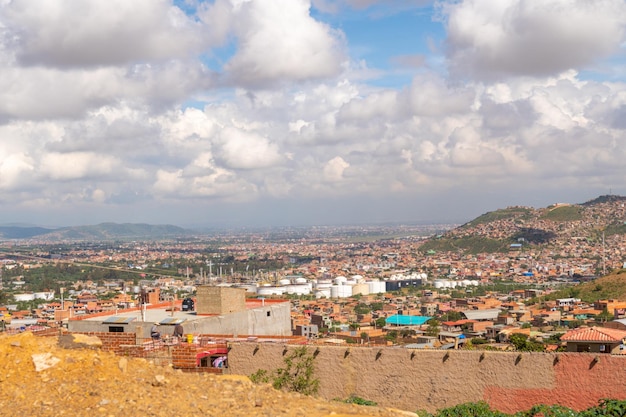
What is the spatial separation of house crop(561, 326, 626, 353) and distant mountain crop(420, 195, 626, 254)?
13900cm

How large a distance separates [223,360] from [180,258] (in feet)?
535

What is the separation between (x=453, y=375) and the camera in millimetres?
13406

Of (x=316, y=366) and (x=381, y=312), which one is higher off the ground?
(x=316, y=366)

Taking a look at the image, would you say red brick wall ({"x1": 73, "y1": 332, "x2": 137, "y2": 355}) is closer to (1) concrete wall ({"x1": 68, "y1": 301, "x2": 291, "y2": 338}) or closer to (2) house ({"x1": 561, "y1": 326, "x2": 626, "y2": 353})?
(1) concrete wall ({"x1": 68, "y1": 301, "x2": 291, "y2": 338})

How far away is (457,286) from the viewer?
10131cm

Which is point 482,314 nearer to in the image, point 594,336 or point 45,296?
point 594,336

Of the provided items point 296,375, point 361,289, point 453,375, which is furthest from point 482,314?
point 296,375

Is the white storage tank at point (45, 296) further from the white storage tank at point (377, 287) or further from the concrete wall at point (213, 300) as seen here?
the concrete wall at point (213, 300)

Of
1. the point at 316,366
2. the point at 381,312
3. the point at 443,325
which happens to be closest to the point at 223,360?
the point at 316,366

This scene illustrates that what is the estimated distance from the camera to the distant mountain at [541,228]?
156500 mm

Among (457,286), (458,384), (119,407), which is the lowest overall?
(457,286)

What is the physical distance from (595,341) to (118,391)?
12261mm

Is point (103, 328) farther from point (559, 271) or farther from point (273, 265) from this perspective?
point (273, 265)

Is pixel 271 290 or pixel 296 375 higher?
pixel 296 375
